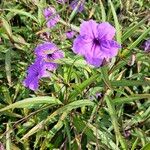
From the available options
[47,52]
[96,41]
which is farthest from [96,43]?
[47,52]

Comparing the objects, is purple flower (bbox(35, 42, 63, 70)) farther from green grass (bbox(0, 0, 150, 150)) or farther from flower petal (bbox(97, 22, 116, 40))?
flower petal (bbox(97, 22, 116, 40))

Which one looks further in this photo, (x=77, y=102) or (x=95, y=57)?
(x=77, y=102)

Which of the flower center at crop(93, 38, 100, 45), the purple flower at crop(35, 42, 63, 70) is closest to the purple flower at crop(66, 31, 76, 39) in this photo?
the purple flower at crop(35, 42, 63, 70)

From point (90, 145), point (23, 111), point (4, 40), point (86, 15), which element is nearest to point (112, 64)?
point (90, 145)

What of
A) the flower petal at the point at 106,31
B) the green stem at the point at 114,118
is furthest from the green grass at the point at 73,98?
the flower petal at the point at 106,31

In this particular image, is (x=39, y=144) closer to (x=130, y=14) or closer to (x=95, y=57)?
(x=95, y=57)

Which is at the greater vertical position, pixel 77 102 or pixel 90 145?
pixel 77 102

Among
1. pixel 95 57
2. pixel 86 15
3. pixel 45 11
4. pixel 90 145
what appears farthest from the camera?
pixel 86 15

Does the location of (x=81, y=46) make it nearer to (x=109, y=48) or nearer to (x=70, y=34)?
(x=109, y=48)
